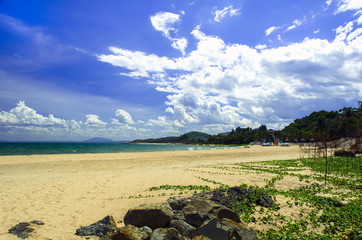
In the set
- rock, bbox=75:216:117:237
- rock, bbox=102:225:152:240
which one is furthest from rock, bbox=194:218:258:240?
rock, bbox=75:216:117:237

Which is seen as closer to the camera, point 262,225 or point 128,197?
point 262,225

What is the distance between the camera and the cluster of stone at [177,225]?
204 inches

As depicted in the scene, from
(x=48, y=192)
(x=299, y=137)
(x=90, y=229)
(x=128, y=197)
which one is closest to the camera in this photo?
(x=90, y=229)

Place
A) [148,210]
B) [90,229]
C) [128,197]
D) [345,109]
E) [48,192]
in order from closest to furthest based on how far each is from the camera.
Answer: [148,210]
[90,229]
[128,197]
[48,192]
[345,109]

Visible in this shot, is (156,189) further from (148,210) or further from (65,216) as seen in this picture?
(148,210)

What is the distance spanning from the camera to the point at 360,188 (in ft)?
41.2

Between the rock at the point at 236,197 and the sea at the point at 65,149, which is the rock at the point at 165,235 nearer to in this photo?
the rock at the point at 236,197

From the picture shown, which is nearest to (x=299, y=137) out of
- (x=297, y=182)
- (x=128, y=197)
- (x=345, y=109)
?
(x=345, y=109)

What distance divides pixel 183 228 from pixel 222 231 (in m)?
1.23

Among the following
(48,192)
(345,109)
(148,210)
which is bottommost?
(48,192)

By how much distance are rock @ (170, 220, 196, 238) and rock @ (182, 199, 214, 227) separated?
455 millimetres

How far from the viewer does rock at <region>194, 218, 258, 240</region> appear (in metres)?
5.41

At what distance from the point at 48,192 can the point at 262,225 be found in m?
12.2

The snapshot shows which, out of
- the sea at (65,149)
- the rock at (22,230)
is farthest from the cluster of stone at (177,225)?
A: the sea at (65,149)
